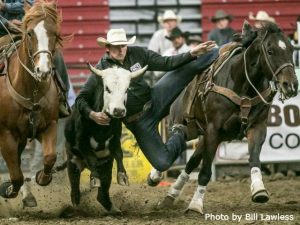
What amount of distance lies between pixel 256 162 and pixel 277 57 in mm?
914

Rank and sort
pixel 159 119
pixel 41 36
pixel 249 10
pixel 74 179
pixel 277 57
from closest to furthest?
1. pixel 41 36
2. pixel 277 57
3. pixel 74 179
4. pixel 159 119
5. pixel 249 10

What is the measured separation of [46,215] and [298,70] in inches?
164

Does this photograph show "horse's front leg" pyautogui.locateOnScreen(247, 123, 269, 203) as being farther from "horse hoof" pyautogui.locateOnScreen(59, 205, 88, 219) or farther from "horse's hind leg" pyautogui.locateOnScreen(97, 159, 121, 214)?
"horse hoof" pyautogui.locateOnScreen(59, 205, 88, 219)

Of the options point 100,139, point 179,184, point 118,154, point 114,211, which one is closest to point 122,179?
point 118,154

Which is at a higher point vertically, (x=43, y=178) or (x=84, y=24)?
(x=84, y=24)

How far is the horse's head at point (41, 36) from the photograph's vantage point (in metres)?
7.78

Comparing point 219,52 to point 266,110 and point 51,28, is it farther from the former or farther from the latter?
point 51,28

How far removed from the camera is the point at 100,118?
837 cm

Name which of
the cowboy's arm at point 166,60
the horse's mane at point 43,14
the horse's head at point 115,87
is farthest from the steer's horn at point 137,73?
the horse's mane at point 43,14

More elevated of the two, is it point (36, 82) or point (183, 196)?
point (36, 82)

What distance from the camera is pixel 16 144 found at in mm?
8391

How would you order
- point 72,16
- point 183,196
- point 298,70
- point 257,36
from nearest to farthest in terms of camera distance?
point 257,36 < point 183,196 < point 298,70 < point 72,16

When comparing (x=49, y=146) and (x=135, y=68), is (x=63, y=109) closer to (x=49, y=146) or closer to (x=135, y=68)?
(x=49, y=146)

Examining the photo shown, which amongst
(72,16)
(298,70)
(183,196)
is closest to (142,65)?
(183,196)
